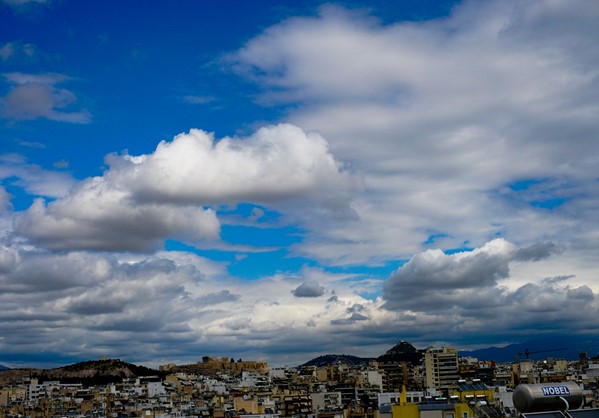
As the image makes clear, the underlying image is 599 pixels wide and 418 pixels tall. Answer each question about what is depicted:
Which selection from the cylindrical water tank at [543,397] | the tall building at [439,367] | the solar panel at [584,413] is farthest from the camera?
the tall building at [439,367]

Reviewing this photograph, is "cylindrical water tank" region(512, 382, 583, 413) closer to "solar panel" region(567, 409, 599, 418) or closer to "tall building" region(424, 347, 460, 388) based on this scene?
"solar panel" region(567, 409, 599, 418)

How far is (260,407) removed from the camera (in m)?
132

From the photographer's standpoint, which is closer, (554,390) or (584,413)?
(584,413)

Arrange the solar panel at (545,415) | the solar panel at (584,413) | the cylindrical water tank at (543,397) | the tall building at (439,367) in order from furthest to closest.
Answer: the tall building at (439,367)
the cylindrical water tank at (543,397)
the solar panel at (584,413)
the solar panel at (545,415)

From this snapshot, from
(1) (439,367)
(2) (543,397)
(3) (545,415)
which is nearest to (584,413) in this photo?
(2) (543,397)

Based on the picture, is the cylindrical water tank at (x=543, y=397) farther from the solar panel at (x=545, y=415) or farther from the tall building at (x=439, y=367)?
the tall building at (x=439, y=367)

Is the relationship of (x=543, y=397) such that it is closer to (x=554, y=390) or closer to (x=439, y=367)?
(x=554, y=390)

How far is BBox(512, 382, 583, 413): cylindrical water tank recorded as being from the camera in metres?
19.6

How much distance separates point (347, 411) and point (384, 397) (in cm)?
859

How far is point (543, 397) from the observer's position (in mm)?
19578

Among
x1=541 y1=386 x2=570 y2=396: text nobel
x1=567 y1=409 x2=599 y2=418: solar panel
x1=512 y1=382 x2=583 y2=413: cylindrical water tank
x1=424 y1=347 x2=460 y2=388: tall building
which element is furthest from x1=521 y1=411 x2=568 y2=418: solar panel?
x1=424 y1=347 x2=460 y2=388: tall building

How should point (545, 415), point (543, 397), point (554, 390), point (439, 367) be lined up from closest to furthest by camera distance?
point (545, 415), point (543, 397), point (554, 390), point (439, 367)

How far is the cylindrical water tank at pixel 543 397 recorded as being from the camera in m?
19.6

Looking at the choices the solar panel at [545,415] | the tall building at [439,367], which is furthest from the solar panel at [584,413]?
the tall building at [439,367]
